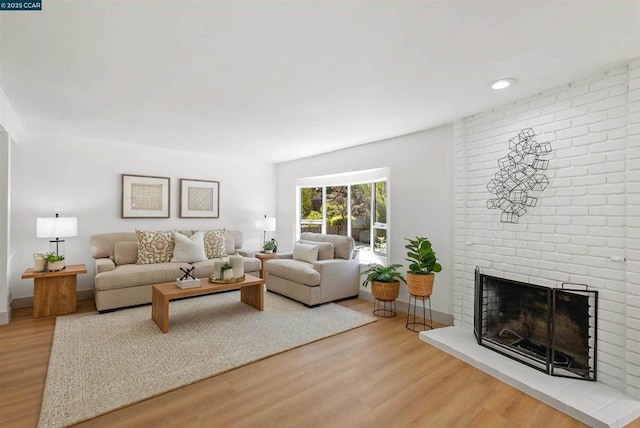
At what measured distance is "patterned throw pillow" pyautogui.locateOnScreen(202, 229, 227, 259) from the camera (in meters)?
4.89

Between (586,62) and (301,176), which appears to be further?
(301,176)

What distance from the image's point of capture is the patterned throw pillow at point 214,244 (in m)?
4.89

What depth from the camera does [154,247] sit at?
4.41 meters

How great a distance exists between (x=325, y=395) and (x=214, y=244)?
3.39 metres

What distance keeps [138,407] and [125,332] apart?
4.50ft

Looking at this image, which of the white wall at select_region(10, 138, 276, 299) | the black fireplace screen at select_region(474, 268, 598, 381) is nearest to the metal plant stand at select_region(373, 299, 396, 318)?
the black fireplace screen at select_region(474, 268, 598, 381)

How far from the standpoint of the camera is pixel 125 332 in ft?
10.1

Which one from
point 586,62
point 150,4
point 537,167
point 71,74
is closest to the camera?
point 150,4

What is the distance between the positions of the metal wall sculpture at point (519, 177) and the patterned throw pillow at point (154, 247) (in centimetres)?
421

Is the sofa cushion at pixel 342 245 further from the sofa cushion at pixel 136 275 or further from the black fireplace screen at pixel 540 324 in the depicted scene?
the sofa cushion at pixel 136 275

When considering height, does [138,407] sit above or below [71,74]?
below

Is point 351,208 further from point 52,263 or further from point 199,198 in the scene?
point 52,263

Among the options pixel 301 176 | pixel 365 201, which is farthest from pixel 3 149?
pixel 365 201

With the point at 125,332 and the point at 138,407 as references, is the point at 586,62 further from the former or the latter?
the point at 125,332
